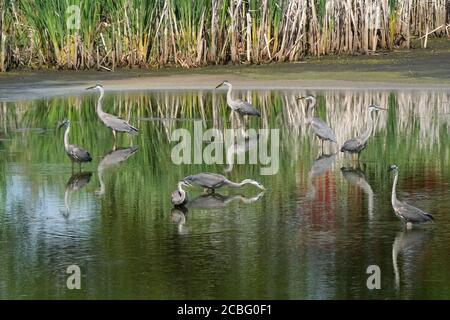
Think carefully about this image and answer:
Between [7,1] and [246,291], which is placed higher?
[7,1]

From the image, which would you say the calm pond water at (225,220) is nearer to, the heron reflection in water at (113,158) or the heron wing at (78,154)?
the heron reflection in water at (113,158)

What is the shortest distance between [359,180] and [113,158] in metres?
3.04

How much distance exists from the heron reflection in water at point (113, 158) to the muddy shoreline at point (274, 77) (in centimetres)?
682

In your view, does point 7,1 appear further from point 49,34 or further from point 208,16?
point 208,16

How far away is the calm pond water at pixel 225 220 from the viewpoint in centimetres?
822

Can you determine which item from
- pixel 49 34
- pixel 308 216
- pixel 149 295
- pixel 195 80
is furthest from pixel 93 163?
pixel 49 34

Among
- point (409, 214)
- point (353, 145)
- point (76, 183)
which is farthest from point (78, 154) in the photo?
point (409, 214)

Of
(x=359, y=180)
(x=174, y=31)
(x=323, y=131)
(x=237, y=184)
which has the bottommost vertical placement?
(x=359, y=180)

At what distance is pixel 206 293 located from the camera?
26.0 ft

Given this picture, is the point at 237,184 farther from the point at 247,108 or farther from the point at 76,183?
the point at 247,108

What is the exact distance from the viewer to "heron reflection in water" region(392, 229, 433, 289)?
861cm

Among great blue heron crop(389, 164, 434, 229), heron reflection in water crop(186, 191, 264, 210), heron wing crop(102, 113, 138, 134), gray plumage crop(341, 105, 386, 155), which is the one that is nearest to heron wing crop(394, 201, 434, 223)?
great blue heron crop(389, 164, 434, 229)

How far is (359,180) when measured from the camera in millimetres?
12320

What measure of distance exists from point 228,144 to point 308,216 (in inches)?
182
